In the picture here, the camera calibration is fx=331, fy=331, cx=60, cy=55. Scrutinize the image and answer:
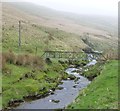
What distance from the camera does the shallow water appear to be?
45.9 metres

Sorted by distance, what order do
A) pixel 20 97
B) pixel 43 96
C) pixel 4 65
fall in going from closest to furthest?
pixel 20 97 → pixel 43 96 → pixel 4 65

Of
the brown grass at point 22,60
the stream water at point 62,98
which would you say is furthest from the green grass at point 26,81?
the stream water at point 62,98

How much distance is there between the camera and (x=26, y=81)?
57.5 metres

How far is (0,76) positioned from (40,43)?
56.6m

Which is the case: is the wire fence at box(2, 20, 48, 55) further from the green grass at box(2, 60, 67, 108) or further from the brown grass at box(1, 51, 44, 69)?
the green grass at box(2, 60, 67, 108)

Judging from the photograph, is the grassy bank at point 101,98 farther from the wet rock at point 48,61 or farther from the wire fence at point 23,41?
the wire fence at point 23,41

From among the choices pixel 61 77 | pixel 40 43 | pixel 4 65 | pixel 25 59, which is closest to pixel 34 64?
pixel 25 59

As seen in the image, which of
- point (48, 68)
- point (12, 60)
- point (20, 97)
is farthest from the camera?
point (48, 68)

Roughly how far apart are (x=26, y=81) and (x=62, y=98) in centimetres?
937

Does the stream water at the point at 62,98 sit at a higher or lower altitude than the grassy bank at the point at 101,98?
lower

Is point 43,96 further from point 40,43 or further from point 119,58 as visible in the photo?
point 40,43

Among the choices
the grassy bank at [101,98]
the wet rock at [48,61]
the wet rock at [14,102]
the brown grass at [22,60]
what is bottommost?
the wet rock at [48,61]

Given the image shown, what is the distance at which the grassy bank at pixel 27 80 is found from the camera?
48.9 meters

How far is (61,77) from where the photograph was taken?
68.0 metres
